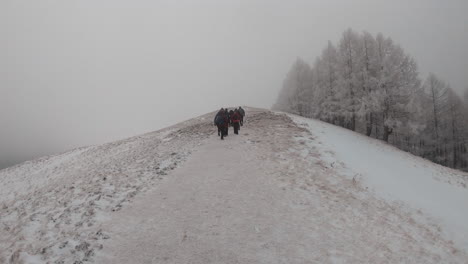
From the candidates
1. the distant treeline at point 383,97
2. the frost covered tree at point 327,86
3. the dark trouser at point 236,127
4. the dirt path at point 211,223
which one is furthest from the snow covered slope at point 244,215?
the frost covered tree at point 327,86

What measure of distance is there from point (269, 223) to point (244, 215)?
33.8 inches

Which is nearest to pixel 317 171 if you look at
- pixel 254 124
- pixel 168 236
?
pixel 168 236

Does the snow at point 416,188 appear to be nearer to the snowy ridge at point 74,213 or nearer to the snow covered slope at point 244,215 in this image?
the snow covered slope at point 244,215

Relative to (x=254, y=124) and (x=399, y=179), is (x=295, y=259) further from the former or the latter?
(x=254, y=124)

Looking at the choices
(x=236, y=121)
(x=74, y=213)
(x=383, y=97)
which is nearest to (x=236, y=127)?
(x=236, y=121)

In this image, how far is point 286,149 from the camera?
14547 mm

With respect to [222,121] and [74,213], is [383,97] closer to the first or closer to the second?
[222,121]

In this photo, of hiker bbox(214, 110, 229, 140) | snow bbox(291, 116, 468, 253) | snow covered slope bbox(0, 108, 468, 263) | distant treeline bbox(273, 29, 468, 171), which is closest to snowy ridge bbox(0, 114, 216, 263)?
snow covered slope bbox(0, 108, 468, 263)

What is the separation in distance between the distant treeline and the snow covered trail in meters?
19.2

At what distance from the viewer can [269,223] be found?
24.7 feet

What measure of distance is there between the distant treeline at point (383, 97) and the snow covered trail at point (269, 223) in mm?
19162

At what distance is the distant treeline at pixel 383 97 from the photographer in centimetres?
2614

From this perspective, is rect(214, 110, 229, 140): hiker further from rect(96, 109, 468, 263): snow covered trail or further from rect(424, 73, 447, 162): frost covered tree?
rect(424, 73, 447, 162): frost covered tree

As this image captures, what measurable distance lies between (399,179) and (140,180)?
503 inches
